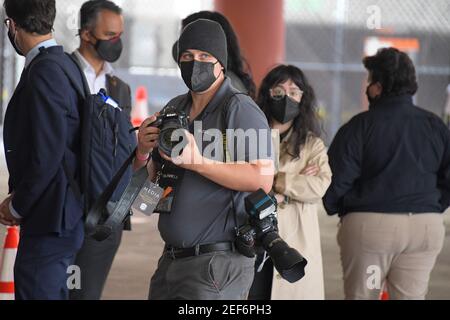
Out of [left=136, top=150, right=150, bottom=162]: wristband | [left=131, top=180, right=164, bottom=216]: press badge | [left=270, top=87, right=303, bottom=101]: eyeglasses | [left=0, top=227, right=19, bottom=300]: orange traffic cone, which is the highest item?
[left=270, top=87, right=303, bottom=101]: eyeglasses

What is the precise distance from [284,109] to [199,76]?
1.45 meters

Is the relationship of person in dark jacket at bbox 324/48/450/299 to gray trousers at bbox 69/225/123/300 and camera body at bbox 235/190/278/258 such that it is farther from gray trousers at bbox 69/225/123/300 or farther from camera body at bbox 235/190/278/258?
camera body at bbox 235/190/278/258

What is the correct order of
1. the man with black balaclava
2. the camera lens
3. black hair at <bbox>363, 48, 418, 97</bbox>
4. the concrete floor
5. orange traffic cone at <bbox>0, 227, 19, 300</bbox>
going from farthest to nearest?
the concrete floor < black hair at <bbox>363, 48, 418, 97</bbox> < orange traffic cone at <bbox>0, 227, 19, 300</bbox> < the man with black balaclava < the camera lens

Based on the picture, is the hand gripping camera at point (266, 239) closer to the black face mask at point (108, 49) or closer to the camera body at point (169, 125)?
the camera body at point (169, 125)

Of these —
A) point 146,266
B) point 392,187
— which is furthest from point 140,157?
point 146,266

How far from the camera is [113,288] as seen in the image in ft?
22.5

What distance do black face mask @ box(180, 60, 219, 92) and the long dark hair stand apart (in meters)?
1.45

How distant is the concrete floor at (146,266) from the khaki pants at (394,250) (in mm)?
1665

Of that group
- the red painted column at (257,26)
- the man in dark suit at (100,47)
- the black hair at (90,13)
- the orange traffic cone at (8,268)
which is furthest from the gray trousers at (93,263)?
the red painted column at (257,26)

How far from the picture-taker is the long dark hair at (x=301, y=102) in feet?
16.3

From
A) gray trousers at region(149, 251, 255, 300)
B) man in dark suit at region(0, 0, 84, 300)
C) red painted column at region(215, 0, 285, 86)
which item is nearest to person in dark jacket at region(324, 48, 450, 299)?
man in dark suit at region(0, 0, 84, 300)

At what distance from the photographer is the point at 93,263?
192 inches

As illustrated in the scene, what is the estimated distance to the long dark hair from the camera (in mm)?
4969
